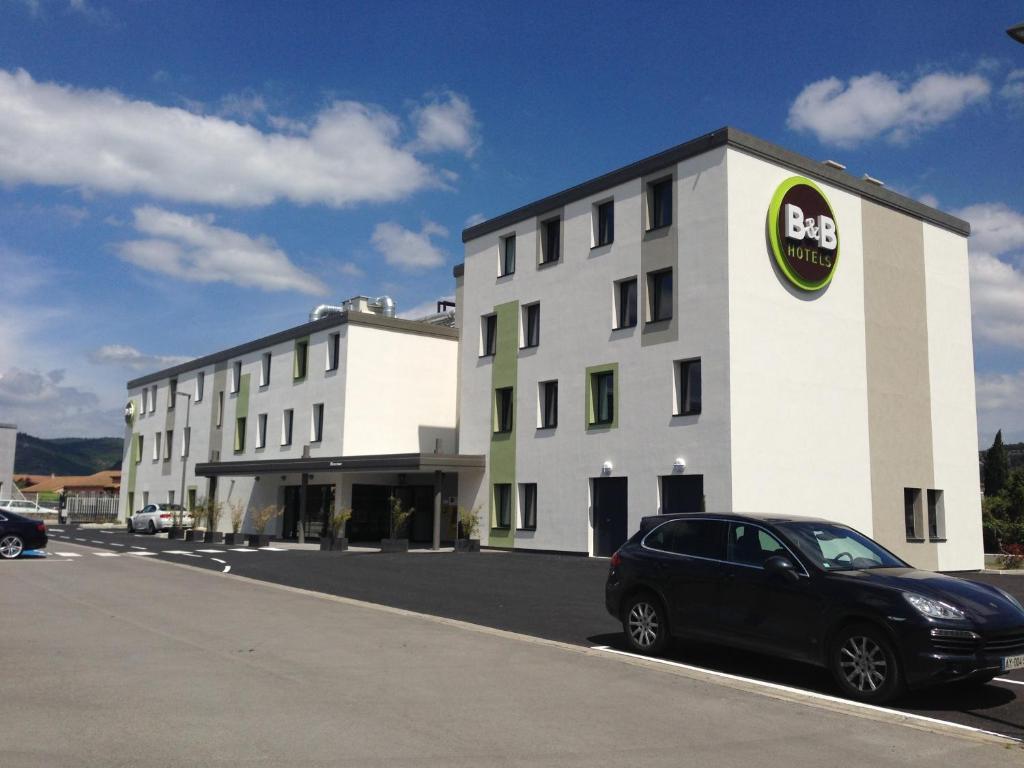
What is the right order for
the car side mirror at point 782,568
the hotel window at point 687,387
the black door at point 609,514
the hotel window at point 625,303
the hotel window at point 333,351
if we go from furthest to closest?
the hotel window at point 333,351
the hotel window at point 625,303
the black door at point 609,514
the hotel window at point 687,387
the car side mirror at point 782,568

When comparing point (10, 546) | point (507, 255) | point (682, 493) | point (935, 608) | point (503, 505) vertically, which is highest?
point (507, 255)

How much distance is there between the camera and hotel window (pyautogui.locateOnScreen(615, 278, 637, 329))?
28.9 meters

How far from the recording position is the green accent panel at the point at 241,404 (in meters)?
46.6

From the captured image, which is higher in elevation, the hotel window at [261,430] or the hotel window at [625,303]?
the hotel window at [625,303]

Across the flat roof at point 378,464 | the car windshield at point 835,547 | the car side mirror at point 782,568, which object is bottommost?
the car side mirror at point 782,568

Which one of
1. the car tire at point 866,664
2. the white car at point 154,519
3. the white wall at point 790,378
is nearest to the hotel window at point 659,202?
the white wall at point 790,378

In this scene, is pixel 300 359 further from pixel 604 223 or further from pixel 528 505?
pixel 604 223

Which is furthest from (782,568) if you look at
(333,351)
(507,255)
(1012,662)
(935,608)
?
(333,351)

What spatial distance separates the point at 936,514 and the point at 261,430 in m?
29.5

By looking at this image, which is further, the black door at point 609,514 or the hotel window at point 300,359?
the hotel window at point 300,359

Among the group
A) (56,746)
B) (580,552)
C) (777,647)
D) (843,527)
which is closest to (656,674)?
(777,647)

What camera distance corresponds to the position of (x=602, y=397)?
97.0ft

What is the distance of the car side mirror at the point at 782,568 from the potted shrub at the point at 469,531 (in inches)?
889

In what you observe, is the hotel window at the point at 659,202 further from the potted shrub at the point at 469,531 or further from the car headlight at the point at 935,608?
the car headlight at the point at 935,608
